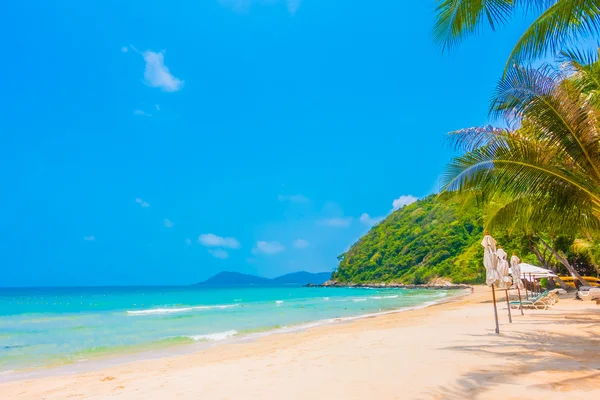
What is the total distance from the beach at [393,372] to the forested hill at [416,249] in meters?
53.8

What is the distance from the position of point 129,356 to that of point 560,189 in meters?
10.5

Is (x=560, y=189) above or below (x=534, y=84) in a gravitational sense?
below

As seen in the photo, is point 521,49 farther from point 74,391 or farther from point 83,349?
point 83,349

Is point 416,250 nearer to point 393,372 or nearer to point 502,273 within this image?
point 502,273

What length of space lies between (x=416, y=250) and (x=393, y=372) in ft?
268

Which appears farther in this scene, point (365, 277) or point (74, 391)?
point (365, 277)

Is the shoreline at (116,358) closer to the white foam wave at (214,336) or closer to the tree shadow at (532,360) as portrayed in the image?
the white foam wave at (214,336)

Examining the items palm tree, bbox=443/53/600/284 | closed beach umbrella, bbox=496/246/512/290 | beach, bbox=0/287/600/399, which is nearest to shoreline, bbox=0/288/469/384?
beach, bbox=0/287/600/399

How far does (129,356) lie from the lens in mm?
10680

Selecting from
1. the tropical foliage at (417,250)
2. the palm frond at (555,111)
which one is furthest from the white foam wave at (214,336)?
the tropical foliage at (417,250)

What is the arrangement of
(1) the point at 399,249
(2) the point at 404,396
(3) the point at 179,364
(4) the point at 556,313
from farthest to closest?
(1) the point at 399,249
(4) the point at 556,313
(3) the point at 179,364
(2) the point at 404,396

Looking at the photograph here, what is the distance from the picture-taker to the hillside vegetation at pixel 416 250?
226ft

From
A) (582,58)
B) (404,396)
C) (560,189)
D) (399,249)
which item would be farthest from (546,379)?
(399,249)

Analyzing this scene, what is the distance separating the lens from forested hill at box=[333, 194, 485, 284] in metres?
69.2
